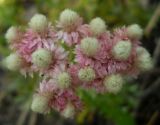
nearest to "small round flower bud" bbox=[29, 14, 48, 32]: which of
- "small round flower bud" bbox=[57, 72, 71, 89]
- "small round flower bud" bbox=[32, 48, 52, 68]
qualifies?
"small round flower bud" bbox=[32, 48, 52, 68]

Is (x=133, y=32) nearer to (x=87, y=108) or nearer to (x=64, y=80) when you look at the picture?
(x=64, y=80)

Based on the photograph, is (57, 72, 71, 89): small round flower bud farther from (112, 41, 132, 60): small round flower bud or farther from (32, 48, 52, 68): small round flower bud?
(112, 41, 132, 60): small round flower bud

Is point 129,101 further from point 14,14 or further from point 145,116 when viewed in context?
point 14,14

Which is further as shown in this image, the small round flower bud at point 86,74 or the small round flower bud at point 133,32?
the small round flower bud at point 133,32

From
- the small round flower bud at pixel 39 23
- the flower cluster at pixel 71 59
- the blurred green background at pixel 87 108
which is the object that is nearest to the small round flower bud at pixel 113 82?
the flower cluster at pixel 71 59

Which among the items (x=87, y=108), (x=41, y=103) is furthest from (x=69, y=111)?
(x=87, y=108)

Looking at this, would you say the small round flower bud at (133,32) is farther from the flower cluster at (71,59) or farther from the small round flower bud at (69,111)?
the small round flower bud at (69,111)
